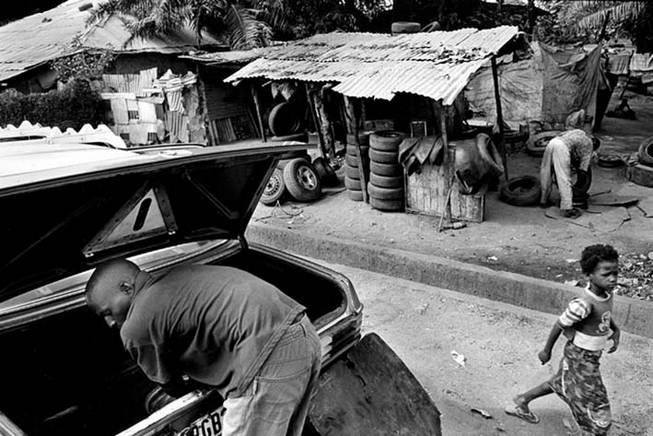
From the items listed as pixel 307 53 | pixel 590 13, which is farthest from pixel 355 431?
pixel 590 13

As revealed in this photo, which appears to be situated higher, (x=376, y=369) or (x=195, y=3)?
(x=195, y=3)

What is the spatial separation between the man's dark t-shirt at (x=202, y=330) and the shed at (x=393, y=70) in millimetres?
5269

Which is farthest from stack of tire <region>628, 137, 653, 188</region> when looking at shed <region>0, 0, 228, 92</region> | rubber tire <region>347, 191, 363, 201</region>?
shed <region>0, 0, 228, 92</region>

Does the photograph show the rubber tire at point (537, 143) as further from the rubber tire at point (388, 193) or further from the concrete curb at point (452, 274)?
the concrete curb at point (452, 274)

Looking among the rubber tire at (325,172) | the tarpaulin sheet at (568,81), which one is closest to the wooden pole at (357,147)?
the rubber tire at (325,172)

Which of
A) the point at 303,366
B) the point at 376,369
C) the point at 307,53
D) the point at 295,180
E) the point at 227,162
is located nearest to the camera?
the point at 303,366

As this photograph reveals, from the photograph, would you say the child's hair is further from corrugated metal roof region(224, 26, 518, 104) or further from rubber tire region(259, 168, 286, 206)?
rubber tire region(259, 168, 286, 206)

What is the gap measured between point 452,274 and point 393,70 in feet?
12.6

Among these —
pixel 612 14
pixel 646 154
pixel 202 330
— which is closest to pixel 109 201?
pixel 202 330

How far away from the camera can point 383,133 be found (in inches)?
345

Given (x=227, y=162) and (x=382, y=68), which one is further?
(x=382, y=68)

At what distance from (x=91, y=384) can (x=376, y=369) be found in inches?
72.1

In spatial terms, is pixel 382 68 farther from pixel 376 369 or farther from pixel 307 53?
pixel 376 369

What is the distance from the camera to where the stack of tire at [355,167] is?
362 inches
